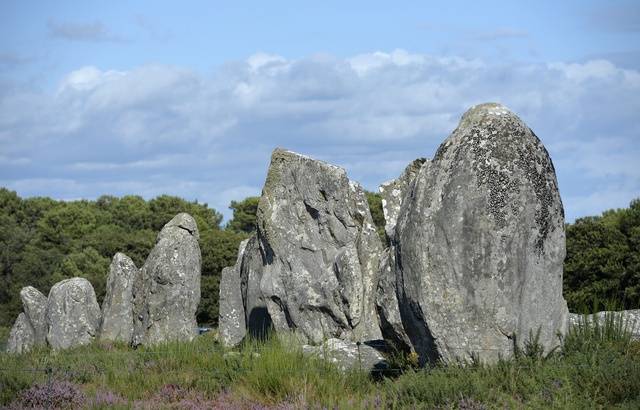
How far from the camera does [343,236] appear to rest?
1988 cm

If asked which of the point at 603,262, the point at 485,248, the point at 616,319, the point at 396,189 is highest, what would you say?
the point at 396,189

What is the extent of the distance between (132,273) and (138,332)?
2.31 metres

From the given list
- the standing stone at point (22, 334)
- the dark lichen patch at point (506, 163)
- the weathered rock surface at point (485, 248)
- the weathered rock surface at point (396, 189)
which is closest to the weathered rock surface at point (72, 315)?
the standing stone at point (22, 334)

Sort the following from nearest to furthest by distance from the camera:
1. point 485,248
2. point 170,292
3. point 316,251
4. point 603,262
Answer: point 485,248 < point 316,251 < point 170,292 < point 603,262

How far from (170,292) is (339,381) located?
13.6m

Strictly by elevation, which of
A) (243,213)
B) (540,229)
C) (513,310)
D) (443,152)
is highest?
(243,213)

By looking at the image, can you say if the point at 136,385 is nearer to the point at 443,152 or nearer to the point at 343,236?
the point at 443,152

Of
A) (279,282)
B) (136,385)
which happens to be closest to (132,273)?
(279,282)

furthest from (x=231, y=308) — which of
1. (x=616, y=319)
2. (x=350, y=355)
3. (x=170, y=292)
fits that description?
(x=616, y=319)

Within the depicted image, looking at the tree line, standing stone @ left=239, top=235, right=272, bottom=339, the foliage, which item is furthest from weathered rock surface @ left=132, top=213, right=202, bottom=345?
the foliage

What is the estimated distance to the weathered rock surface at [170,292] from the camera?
25.6m

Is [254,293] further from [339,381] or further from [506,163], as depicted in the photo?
[506,163]

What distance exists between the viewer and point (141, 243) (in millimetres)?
54469

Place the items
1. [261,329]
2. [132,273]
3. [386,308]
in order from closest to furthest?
[386,308] → [261,329] → [132,273]
